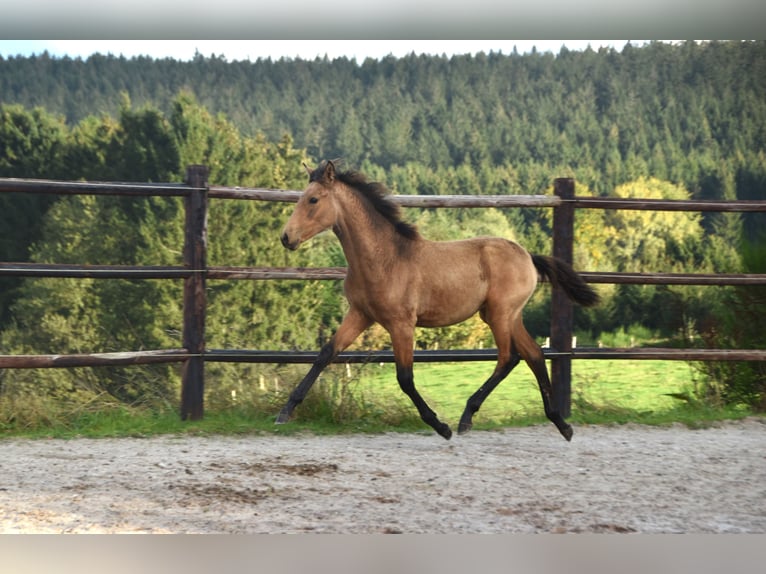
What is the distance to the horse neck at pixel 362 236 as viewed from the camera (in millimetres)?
5012

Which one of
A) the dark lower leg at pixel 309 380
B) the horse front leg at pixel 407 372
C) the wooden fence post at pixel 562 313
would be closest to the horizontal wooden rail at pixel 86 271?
the dark lower leg at pixel 309 380

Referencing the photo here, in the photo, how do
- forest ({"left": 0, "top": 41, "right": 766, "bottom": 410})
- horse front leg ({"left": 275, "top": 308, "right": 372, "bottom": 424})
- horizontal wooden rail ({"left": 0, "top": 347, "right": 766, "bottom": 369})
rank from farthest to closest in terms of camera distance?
1. forest ({"left": 0, "top": 41, "right": 766, "bottom": 410})
2. horizontal wooden rail ({"left": 0, "top": 347, "right": 766, "bottom": 369})
3. horse front leg ({"left": 275, "top": 308, "right": 372, "bottom": 424})

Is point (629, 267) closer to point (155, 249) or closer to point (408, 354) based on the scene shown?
point (155, 249)

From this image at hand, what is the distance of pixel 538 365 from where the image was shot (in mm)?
5266

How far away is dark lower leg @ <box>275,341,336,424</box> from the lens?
4.98 m

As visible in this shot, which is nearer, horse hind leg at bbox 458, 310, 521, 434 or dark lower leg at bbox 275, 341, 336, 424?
dark lower leg at bbox 275, 341, 336, 424

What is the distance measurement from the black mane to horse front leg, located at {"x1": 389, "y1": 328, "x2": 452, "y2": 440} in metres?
0.58

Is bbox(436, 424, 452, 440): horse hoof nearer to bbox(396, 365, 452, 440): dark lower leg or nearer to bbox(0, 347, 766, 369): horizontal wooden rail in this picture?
bbox(396, 365, 452, 440): dark lower leg

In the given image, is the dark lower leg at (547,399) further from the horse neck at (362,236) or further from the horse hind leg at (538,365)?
the horse neck at (362,236)

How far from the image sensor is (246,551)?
3.29m

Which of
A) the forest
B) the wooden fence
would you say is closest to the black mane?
the wooden fence

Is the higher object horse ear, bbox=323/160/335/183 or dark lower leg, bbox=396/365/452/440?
horse ear, bbox=323/160/335/183

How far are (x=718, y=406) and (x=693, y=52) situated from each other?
44862 millimetres

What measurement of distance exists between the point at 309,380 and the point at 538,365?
1.36 metres
